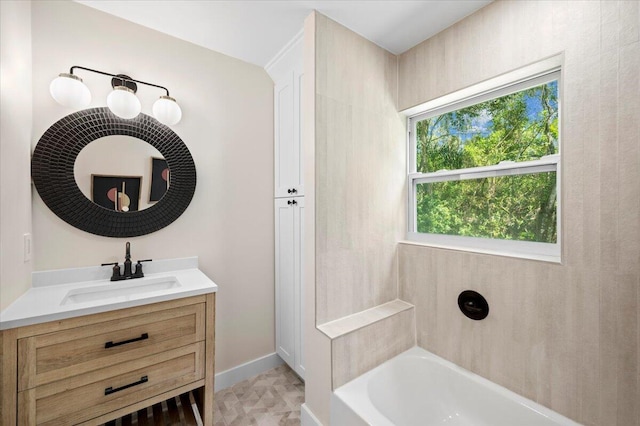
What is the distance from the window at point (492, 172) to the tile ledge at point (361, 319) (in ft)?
1.70

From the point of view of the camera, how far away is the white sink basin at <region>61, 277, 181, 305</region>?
4.62 ft

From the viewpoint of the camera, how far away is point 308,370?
163 centimetres

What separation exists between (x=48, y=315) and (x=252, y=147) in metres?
1.54

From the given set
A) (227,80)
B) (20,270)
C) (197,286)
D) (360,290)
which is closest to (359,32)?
(227,80)

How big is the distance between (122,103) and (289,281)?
157 centimetres

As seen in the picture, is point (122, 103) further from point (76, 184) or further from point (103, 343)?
point (103, 343)

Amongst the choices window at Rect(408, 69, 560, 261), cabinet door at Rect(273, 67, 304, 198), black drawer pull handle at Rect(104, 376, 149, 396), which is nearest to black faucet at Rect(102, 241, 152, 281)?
black drawer pull handle at Rect(104, 376, 149, 396)

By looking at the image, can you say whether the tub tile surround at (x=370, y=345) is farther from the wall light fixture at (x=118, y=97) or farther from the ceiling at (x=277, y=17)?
the ceiling at (x=277, y=17)

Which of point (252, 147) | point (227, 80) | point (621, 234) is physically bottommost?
point (621, 234)

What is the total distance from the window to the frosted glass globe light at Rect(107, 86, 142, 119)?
74.0 inches

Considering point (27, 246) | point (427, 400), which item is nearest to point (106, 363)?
point (27, 246)

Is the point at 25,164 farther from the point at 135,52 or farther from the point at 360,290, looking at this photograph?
the point at 360,290

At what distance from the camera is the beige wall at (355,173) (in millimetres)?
1569

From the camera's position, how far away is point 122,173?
1645 millimetres
